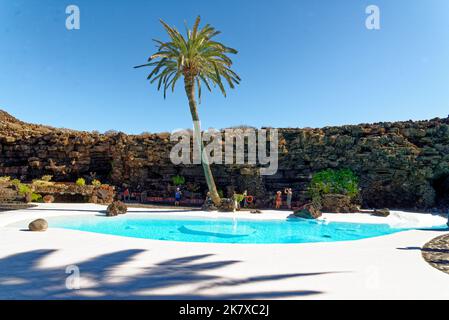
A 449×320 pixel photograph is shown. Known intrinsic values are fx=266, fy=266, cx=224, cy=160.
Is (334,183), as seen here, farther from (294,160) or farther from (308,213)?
(308,213)

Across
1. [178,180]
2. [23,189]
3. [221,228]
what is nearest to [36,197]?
[23,189]

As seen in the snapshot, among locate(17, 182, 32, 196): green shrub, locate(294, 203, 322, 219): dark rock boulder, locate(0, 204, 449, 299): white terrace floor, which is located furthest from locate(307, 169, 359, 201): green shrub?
locate(17, 182, 32, 196): green shrub

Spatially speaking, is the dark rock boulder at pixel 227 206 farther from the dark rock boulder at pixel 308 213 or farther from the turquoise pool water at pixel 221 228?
the dark rock boulder at pixel 308 213

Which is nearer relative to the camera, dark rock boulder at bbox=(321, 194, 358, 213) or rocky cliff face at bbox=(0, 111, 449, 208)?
dark rock boulder at bbox=(321, 194, 358, 213)

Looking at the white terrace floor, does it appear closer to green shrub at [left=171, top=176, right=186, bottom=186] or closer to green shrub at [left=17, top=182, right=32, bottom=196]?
green shrub at [left=17, top=182, right=32, bottom=196]

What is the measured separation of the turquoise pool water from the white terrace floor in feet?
7.01

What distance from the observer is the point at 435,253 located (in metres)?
5.62

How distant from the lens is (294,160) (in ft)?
61.0

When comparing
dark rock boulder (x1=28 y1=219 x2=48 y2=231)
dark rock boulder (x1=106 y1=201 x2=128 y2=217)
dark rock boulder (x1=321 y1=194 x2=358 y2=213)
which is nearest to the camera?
dark rock boulder (x1=28 y1=219 x2=48 y2=231)

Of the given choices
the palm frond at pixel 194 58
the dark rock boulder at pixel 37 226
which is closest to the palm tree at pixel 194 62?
the palm frond at pixel 194 58

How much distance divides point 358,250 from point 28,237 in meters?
7.76

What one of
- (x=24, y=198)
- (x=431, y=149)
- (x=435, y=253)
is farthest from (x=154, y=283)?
(x=431, y=149)

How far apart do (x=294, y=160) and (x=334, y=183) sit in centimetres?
342

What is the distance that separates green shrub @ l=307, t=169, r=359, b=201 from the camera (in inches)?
606
